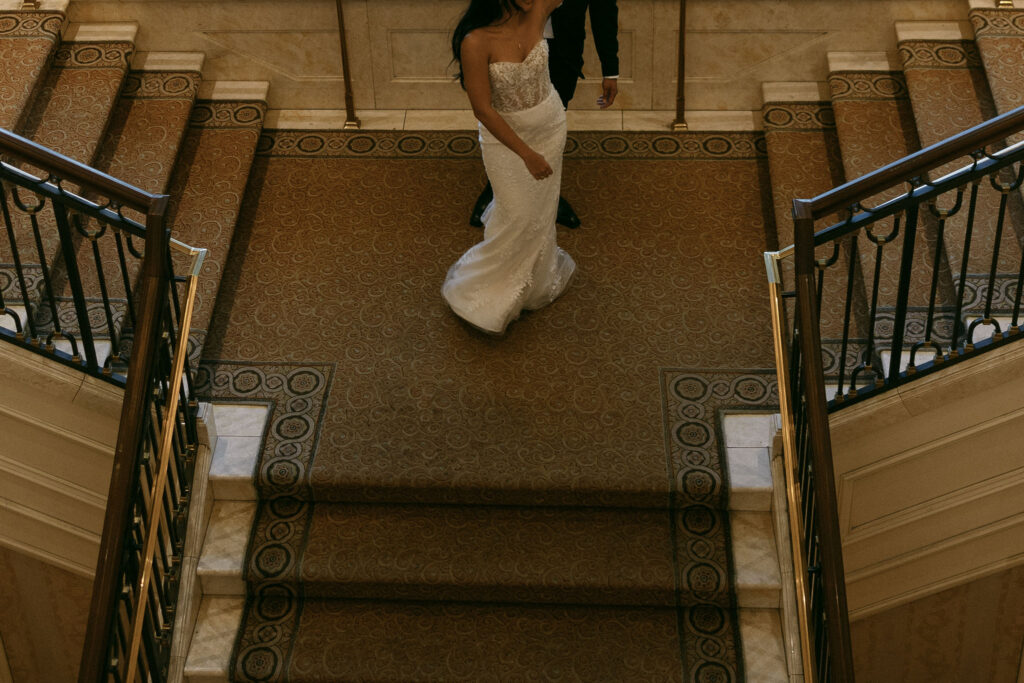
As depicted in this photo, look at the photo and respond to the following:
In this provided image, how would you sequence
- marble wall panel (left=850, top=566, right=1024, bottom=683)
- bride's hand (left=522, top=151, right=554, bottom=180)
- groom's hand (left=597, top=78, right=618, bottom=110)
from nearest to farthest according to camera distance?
bride's hand (left=522, top=151, right=554, bottom=180) < marble wall panel (left=850, top=566, right=1024, bottom=683) < groom's hand (left=597, top=78, right=618, bottom=110)

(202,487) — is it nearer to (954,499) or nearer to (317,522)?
(317,522)

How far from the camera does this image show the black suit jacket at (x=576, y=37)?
5320mm

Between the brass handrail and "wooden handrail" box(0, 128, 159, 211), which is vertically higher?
"wooden handrail" box(0, 128, 159, 211)

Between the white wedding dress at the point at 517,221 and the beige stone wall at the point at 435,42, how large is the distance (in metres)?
1.40

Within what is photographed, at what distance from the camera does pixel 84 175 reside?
4.17 metres

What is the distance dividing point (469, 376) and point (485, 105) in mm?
1186

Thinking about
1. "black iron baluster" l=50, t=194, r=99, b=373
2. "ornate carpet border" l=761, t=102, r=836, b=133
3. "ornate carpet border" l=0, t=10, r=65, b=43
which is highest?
"ornate carpet border" l=0, t=10, r=65, b=43

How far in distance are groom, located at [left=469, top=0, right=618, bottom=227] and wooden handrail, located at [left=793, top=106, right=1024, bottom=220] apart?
1594 millimetres

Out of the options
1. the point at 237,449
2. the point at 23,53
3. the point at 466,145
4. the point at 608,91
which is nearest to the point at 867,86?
the point at 608,91

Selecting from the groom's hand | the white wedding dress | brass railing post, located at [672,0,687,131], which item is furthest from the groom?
brass railing post, located at [672,0,687,131]

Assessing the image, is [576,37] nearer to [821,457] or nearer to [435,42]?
[435,42]

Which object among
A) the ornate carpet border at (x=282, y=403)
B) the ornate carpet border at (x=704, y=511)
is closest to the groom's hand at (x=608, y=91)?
the ornate carpet border at (x=704, y=511)

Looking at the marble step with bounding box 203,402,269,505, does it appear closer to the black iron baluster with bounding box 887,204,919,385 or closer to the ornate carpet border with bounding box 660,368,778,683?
the ornate carpet border with bounding box 660,368,778,683

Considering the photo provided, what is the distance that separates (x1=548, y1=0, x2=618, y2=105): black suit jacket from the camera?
17.5 feet
